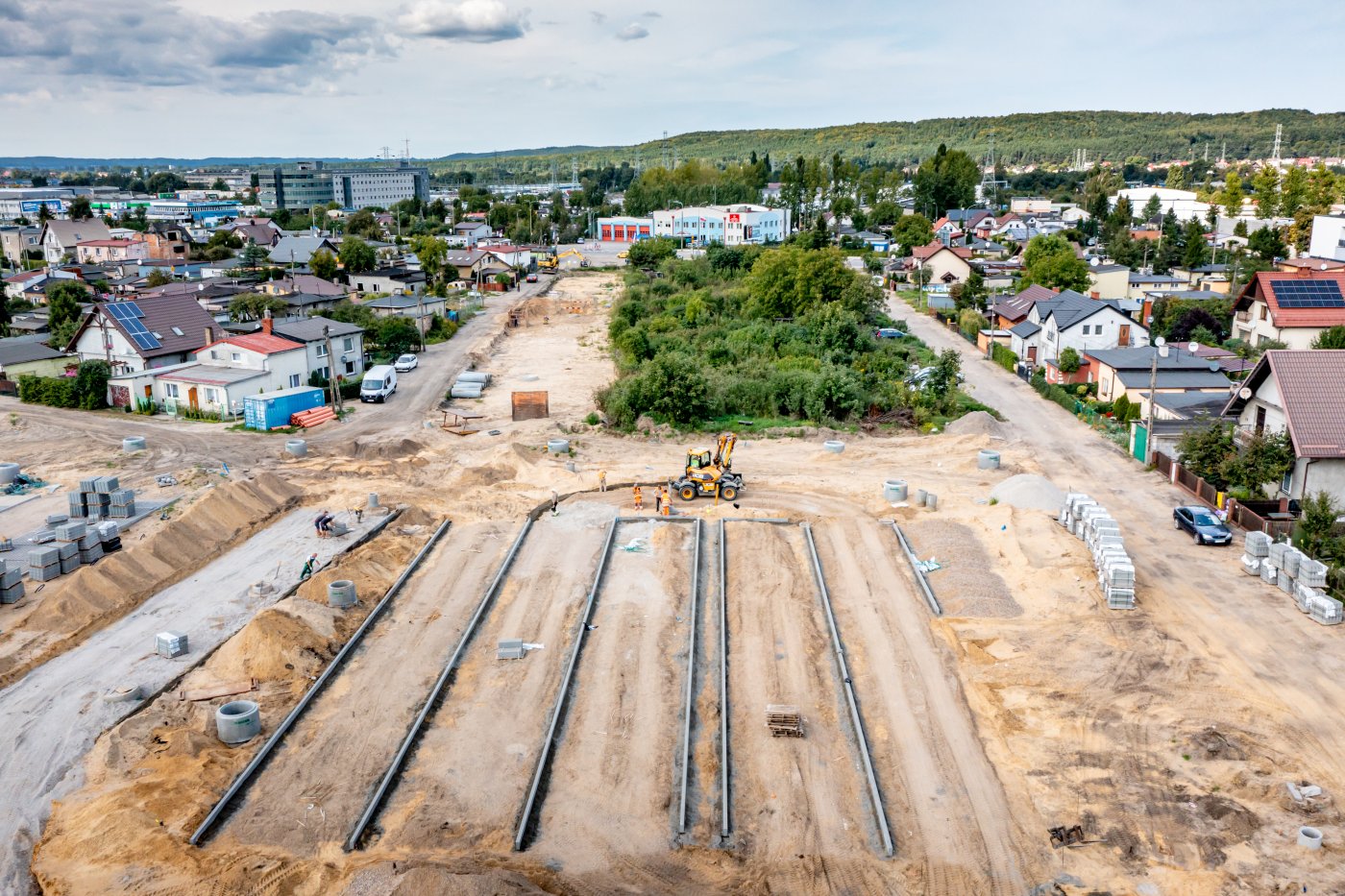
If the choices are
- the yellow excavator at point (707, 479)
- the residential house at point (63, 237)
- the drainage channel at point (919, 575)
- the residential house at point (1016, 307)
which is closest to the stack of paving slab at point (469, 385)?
the yellow excavator at point (707, 479)

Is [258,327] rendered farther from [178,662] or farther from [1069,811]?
[1069,811]

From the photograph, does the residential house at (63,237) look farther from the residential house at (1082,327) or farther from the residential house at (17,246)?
the residential house at (1082,327)

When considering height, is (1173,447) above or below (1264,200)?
below

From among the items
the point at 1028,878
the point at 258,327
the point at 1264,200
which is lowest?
the point at 1028,878

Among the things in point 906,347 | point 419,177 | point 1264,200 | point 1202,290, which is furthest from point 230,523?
point 419,177

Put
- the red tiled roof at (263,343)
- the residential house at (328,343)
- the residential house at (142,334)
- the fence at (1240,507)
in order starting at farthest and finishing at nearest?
the residential house at (328,343) → the residential house at (142,334) → the red tiled roof at (263,343) → the fence at (1240,507)

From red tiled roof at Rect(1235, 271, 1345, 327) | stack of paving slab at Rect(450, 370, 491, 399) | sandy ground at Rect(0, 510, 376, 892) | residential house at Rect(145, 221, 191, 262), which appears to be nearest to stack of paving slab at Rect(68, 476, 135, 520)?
sandy ground at Rect(0, 510, 376, 892)
